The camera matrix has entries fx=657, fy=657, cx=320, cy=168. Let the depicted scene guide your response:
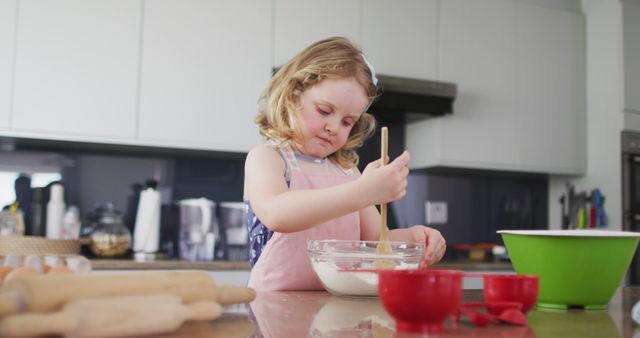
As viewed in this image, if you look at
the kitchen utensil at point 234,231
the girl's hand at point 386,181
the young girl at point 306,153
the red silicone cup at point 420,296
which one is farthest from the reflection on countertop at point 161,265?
the red silicone cup at point 420,296

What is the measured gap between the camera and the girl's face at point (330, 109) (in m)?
1.27

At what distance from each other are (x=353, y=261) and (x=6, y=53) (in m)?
1.94

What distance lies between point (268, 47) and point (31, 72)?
927 millimetres

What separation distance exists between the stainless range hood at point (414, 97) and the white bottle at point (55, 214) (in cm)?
135

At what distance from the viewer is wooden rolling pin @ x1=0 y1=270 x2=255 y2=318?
20.3 inches

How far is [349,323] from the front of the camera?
700 millimetres

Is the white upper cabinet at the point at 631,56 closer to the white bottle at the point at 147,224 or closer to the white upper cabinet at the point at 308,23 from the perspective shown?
the white upper cabinet at the point at 308,23

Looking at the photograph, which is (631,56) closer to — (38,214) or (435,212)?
(435,212)

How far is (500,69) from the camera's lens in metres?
3.23

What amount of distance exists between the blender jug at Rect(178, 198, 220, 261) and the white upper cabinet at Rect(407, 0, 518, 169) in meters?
1.08

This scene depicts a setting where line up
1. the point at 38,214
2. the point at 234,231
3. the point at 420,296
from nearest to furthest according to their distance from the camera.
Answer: the point at 420,296, the point at 38,214, the point at 234,231

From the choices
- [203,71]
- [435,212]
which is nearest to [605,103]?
[435,212]

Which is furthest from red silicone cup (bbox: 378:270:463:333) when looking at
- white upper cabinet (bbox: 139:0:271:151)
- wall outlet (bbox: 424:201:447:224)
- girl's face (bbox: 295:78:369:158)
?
wall outlet (bbox: 424:201:447:224)

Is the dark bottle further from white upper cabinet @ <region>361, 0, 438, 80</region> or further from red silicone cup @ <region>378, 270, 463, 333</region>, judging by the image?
red silicone cup @ <region>378, 270, 463, 333</region>
